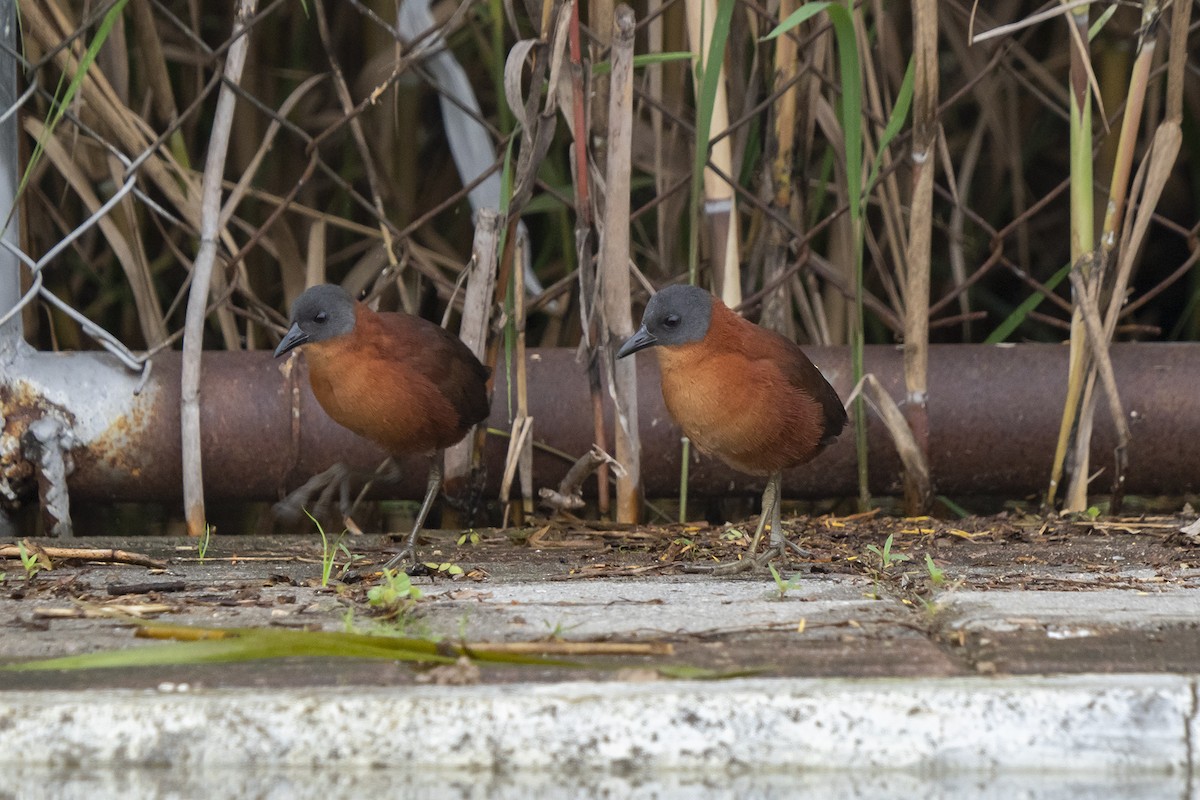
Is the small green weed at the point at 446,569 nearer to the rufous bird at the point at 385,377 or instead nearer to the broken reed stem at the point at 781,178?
the rufous bird at the point at 385,377

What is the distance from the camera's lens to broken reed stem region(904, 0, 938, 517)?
9.72ft

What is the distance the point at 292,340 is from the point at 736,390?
952mm

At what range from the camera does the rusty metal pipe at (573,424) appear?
307 centimetres

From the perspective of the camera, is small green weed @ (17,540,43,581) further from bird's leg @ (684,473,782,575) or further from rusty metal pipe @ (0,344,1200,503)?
bird's leg @ (684,473,782,575)

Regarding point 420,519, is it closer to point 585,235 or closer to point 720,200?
point 585,235

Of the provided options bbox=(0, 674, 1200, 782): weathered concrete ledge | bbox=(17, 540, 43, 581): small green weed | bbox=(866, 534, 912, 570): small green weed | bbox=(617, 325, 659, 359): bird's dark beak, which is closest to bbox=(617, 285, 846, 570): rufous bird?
bbox=(617, 325, 659, 359): bird's dark beak

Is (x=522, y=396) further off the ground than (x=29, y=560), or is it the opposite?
(x=522, y=396)

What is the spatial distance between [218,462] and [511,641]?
4.86 ft

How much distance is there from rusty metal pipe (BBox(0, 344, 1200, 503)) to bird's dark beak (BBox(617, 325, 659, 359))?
0.27m

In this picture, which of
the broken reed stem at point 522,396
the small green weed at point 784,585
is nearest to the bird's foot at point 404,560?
the broken reed stem at point 522,396

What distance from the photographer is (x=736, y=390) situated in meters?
2.97

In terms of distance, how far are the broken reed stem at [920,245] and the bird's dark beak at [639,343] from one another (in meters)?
0.58

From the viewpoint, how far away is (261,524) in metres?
3.99

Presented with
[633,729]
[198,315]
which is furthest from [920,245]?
[633,729]
